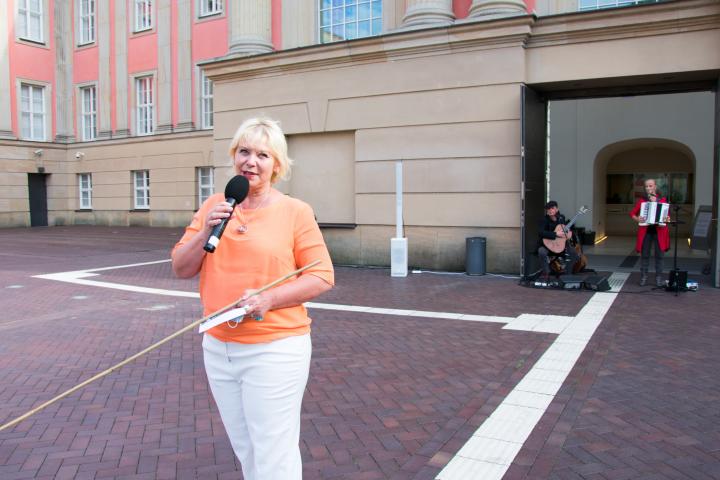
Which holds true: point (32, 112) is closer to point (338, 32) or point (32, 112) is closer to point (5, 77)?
point (5, 77)

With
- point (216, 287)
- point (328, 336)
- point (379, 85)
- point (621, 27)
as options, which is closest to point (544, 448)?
point (216, 287)

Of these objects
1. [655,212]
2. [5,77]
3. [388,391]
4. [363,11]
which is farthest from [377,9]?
[5,77]

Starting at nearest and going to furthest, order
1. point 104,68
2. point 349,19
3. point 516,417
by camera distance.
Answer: point 516,417 → point 349,19 → point 104,68

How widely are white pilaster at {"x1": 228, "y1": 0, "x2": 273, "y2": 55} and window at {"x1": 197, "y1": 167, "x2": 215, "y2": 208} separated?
1170cm

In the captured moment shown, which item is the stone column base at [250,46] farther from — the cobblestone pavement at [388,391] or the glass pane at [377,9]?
the cobblestone pavement at [388,391]

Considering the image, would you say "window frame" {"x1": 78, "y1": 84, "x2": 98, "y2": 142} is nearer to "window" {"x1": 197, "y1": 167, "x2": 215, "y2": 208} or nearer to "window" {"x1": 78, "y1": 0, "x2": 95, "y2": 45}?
"window" {"x1": 78, "y1": 0, "x2": 95, "y2": 45}

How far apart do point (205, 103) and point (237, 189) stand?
25.4 m

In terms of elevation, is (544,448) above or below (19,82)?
below

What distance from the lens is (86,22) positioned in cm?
3048

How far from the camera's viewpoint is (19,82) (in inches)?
1155

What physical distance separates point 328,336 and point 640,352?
10.9 ft

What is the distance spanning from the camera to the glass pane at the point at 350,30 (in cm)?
1505

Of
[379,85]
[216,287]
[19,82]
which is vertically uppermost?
[19,82]

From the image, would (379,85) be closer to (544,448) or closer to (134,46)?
(544,448)
